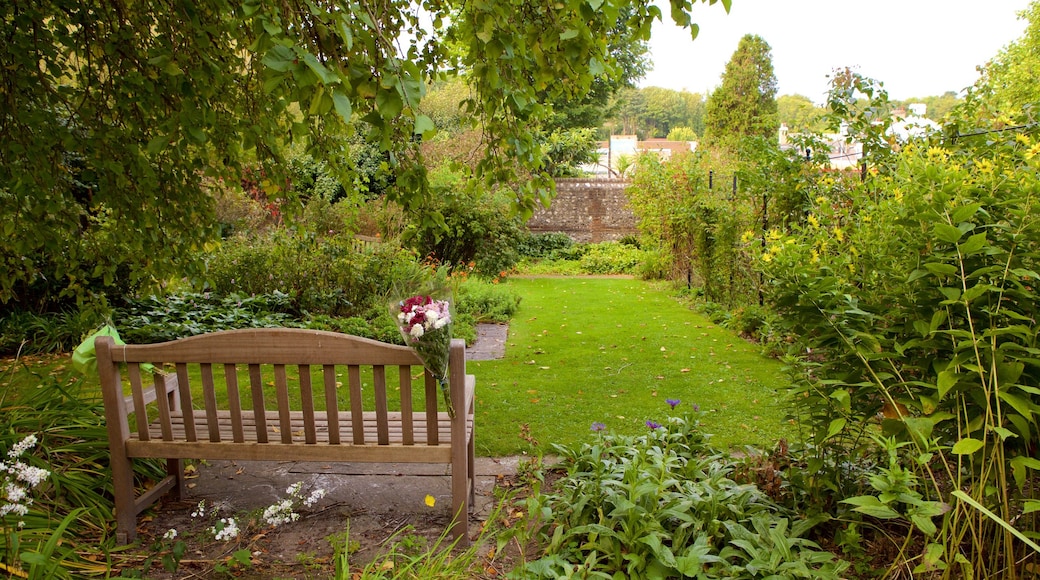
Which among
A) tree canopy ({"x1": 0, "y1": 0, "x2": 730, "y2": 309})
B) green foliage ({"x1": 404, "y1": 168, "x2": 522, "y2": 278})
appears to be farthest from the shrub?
tree canopy ({"x1": 0, "y1": 0, "x2": 730, "y2": 309})

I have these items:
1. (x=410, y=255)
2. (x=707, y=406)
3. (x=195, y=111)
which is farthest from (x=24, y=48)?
(x=410, y=255)

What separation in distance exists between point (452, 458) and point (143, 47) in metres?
3.12

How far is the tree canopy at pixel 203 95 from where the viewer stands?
229cm

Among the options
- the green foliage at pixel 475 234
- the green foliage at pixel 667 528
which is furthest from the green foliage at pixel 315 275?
the green foliage at pixel 667 528

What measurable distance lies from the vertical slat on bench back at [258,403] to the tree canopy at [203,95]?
3.37 feet

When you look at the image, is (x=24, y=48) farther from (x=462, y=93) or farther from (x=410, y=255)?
(x=462, y=93)

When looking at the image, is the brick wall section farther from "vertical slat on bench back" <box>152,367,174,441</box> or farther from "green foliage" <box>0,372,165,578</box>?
"vertical slat on bench back" <box>152,367,174,441</box>

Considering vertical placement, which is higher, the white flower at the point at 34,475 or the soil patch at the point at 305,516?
the white flower at the point at 34,475

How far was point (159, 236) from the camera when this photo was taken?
3.83 m

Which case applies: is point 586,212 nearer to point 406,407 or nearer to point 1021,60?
point 1021,60

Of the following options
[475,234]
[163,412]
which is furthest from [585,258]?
[163,412]

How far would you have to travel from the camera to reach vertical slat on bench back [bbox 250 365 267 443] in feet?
9.11

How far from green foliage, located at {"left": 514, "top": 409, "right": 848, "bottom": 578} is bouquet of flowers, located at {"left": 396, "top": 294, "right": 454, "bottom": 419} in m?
0.72

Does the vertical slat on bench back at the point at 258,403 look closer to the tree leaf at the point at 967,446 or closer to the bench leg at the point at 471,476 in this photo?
the bench leg at the point at 471,476
